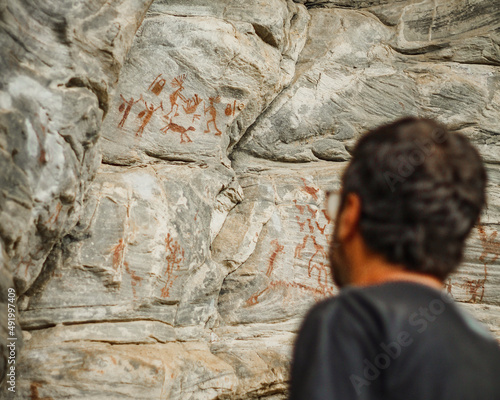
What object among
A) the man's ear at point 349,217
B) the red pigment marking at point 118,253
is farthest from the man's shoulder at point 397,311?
the red pigment marking at point 118,253

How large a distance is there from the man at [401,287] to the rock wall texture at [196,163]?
2.37 metres

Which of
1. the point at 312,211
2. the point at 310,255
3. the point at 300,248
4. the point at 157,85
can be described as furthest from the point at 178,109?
the point at 310,255

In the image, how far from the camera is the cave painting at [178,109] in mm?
4672

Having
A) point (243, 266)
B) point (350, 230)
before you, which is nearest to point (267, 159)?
point (243, 266)

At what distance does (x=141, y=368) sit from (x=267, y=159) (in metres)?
2.49

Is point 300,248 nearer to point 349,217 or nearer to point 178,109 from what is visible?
point 178,109

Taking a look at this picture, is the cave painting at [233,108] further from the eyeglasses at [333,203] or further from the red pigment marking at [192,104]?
the eyeglasses at [333,203]

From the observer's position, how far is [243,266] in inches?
205

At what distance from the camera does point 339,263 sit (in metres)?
1.22

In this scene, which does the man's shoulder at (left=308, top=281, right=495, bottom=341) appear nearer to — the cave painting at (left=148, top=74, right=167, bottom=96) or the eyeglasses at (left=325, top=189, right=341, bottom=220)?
the eyeglasses at (left=325, top=189, right=341, bottom=220)

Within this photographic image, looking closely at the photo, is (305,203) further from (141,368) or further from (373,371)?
(373,371)

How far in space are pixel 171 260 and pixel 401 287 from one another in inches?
137

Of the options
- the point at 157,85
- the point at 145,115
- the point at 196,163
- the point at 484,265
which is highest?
the point at 157,85

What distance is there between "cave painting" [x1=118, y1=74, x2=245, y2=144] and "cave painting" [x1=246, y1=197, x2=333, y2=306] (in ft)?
3.71
